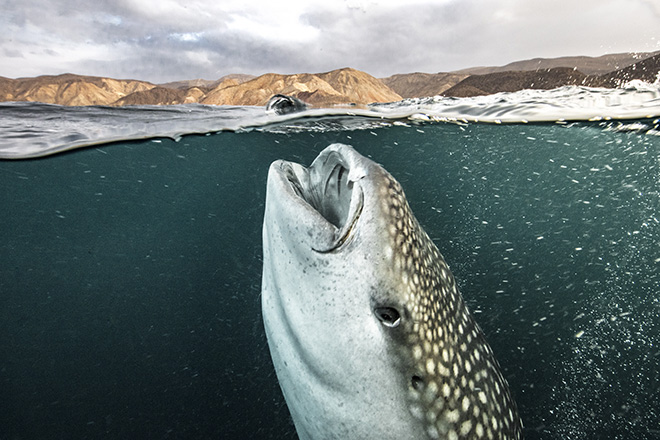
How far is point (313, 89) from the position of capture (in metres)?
7.74

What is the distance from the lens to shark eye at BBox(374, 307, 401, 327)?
124cm

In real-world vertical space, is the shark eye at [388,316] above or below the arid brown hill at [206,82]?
below

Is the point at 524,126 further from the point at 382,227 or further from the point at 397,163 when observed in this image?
the point at 382,227

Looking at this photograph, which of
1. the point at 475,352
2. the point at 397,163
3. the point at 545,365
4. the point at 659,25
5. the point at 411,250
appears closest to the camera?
the point at 411,250

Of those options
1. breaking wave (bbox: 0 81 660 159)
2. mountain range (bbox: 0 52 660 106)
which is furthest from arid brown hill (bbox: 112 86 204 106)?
breaking wave (bbox: 0 81 660 159)

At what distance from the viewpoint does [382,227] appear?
1158 millimetres

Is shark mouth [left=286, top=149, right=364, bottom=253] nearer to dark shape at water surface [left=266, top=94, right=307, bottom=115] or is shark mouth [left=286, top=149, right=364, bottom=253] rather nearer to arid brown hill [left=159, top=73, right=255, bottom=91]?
dark shape at water surface [left=266, top=94, right=307, bottom=115]

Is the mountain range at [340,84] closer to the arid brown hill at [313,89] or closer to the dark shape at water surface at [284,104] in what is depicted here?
the arid brown hill at [313,89]

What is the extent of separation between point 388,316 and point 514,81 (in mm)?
6778

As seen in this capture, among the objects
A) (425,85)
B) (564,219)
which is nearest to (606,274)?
(564,219)

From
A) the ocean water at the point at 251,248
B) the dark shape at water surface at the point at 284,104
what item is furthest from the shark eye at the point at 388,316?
the dark shape at water surface at the point at 284,104

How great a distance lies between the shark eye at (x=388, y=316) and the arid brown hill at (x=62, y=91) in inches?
279

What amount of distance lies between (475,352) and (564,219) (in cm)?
2149

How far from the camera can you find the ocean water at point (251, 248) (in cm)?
730
